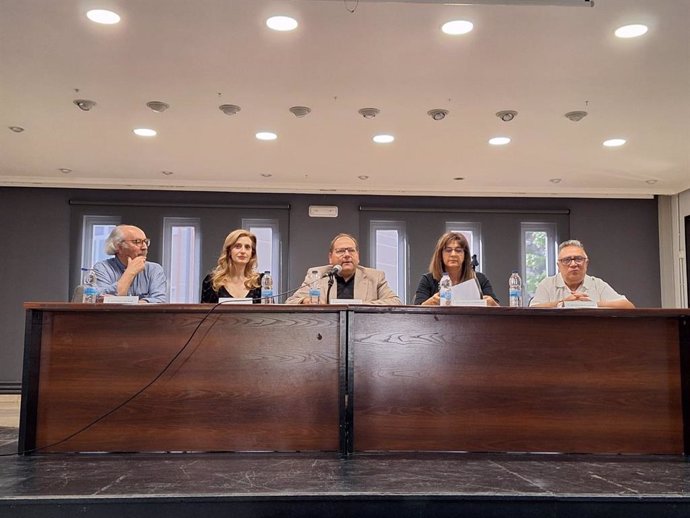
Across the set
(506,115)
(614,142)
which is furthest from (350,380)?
(614,142)

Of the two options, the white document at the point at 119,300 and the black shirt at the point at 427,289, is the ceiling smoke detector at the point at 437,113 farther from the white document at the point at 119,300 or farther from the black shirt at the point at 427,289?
the white document at the point at 119,300

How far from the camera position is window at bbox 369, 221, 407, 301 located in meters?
7.46

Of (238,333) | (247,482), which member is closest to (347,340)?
(238,333)

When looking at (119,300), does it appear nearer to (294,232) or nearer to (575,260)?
(575,260)

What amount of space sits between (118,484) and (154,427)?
51 cm

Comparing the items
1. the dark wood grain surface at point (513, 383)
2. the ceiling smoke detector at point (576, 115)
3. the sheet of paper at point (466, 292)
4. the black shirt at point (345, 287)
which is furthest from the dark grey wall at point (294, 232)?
the dark wood grain surface at point (513, 383)

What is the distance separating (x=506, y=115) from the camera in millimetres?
4703

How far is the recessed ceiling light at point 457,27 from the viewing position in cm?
331

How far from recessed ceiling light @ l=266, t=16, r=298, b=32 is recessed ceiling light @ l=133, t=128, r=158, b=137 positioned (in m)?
2.18

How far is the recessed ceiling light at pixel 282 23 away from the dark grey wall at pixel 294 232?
160 inches

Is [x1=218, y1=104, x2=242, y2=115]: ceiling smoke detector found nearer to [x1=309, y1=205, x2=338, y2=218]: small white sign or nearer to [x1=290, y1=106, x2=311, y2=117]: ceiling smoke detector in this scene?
[x1=290, y1=106, x2=311, y2=117]: ceiling smoke detector

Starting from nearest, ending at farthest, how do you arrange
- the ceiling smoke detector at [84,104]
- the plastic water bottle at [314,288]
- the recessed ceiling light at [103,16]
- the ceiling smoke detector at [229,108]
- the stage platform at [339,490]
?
the stage platform at [339,490], the plastic water bottle at [314,288], the recessed ceiling light at [103,16], the ceiling smoke detector at [84,104], the ceiling smoke detector at [229,108]

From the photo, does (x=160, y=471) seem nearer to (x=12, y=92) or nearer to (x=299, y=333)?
(x=299, y=333)

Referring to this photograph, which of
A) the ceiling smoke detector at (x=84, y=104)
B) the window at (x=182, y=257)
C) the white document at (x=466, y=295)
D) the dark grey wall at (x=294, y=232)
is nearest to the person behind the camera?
the white document at (x=466, y=295)
